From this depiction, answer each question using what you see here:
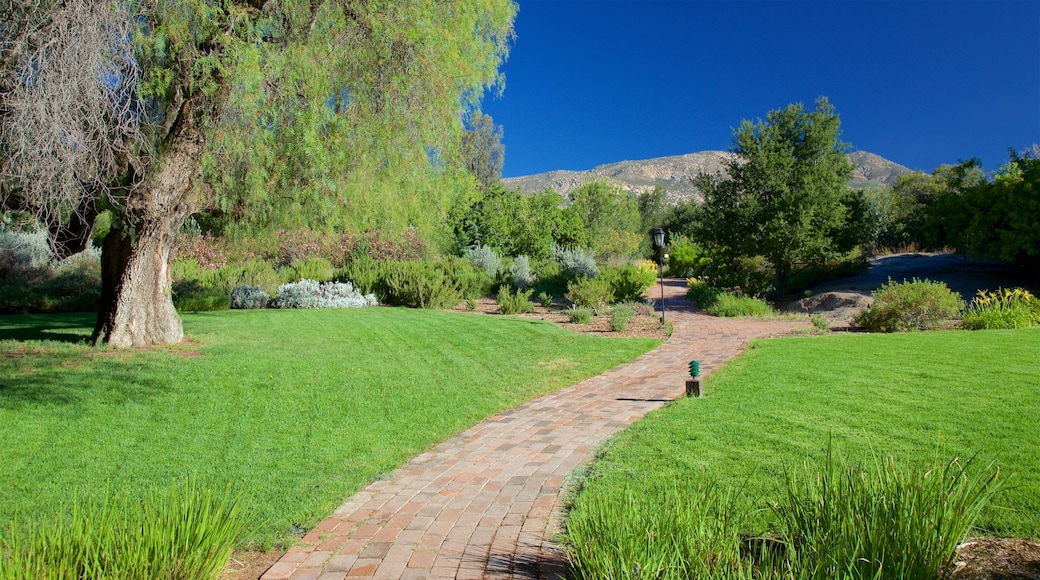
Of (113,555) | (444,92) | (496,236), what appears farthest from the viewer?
(496,236)

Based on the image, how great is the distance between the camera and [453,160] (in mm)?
9953

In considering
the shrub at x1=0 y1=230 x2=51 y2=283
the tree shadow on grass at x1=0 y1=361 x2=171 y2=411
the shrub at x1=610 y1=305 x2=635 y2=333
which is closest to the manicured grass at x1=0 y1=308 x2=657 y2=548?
the tree shadow on grass at x1=0 y1=361 x2=171 y2=411

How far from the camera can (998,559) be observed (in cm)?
274

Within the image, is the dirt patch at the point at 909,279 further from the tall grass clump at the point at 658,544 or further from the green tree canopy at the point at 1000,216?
the tall grass clump at the point at 658,544

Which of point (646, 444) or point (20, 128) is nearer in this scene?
point (646, 444)

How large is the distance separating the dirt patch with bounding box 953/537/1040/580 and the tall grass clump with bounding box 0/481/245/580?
10.7 ft

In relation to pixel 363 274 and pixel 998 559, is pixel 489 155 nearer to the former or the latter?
pixel 363 274

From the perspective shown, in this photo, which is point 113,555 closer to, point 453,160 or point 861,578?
point 861,578

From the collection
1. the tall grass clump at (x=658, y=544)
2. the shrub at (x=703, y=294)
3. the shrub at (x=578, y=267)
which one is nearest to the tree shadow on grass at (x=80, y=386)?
the tall grass clump at (x=658, y=544)

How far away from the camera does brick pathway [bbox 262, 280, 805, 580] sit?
3188mm

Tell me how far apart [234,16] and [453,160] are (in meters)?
3.59

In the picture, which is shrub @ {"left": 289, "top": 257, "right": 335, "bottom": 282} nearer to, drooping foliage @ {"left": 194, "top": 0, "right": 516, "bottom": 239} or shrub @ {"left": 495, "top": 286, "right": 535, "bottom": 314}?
shrub @ {"left": 495, "top": 286, "right": 535, "bottom": 314}

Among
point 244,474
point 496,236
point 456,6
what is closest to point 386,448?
point 244,474

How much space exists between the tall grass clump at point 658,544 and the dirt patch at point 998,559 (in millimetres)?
945
